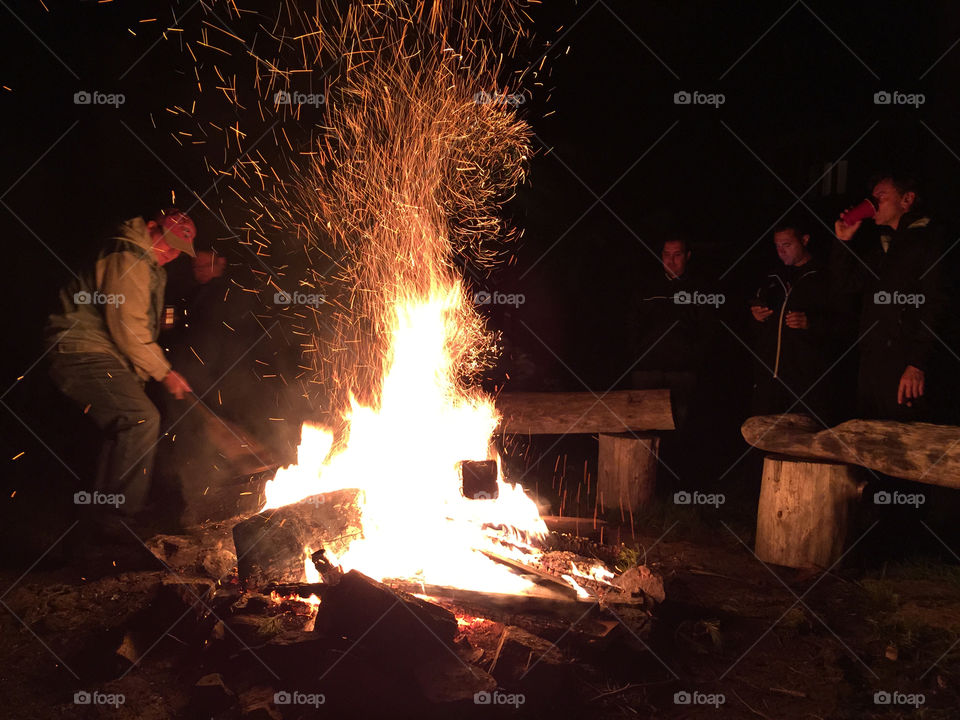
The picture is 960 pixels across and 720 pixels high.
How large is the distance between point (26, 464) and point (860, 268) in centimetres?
815

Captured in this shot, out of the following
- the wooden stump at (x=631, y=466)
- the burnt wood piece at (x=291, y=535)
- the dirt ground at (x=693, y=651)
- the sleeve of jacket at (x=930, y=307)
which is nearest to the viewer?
the dirt ground at (x=693, y=651)

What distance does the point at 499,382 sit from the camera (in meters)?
9.09

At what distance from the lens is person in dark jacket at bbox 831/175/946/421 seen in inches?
206

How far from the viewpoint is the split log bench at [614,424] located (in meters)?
6.25

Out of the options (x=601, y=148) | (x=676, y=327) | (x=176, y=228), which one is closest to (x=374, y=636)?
(x=176, y=228)

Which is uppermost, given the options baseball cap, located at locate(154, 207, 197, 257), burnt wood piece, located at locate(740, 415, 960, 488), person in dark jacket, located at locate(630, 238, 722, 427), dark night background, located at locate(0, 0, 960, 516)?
dark night background, located at locate(0, 0, 960, 516)

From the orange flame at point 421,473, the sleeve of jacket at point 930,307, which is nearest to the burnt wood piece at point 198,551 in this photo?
the orange flame at point 421,473

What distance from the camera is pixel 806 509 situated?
5.11 meters

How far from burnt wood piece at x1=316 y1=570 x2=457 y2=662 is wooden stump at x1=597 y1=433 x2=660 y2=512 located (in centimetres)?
292

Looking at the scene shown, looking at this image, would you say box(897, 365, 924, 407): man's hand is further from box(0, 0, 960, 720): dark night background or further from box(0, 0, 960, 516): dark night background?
box(0, 0, 960, 516): dark night background

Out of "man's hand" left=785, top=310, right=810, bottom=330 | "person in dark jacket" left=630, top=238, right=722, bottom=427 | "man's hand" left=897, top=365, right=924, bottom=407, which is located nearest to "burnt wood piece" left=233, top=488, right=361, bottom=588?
"person in dark jacket" left=630, top=238, right=722, bottom=427

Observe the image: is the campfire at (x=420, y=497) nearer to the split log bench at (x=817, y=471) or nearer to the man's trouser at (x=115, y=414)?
the man's trouser at (x=115, y=414)

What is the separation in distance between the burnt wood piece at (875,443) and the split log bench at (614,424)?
1044 millimetres

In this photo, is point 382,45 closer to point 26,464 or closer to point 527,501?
point 527,501
